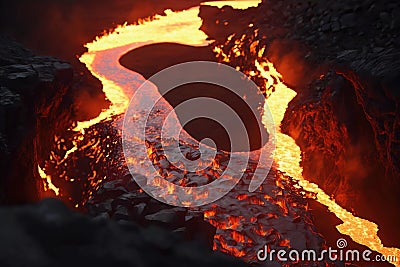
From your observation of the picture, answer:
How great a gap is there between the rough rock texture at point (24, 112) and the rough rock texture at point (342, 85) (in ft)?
20.2

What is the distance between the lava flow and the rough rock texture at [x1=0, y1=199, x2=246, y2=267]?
17.4ft

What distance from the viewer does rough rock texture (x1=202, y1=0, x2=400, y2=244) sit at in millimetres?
7234

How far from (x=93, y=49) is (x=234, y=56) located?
6416mm

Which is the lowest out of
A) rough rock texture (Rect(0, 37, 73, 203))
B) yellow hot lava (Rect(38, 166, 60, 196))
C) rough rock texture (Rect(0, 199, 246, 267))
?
rough rock texture (Rect(0, 199, 246, 267))

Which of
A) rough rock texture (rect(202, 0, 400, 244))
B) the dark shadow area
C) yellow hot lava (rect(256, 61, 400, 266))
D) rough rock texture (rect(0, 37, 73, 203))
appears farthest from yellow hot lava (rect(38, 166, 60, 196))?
rough rock texture (rect(202, 0, 400, 244))

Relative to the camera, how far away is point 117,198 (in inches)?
274

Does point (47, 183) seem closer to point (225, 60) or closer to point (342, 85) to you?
point (342, 85)

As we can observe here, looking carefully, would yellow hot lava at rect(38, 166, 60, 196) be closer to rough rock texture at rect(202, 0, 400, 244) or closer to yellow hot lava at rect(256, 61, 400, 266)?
yellow hot lava at rect(256, 61, 400, 266)

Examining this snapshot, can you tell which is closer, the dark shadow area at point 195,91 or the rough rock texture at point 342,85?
the rough rock texture at point 342,85

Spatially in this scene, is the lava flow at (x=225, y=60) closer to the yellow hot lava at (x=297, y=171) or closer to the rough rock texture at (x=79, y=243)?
the yellow hot lava at (x=297, y=171)

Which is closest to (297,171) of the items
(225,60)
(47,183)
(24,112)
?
(47,183)

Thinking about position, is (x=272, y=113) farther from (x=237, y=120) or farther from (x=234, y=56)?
(x=234, y=56)

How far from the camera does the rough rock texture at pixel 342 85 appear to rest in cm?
723

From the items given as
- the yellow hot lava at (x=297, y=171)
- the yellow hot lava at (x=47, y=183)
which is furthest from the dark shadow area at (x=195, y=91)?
the yellow hot lava at (x=47, y=183)
